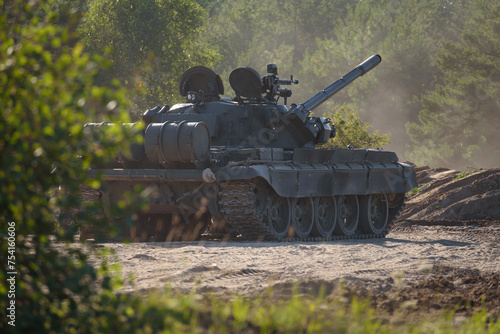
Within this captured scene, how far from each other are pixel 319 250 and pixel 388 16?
53732 millimetres

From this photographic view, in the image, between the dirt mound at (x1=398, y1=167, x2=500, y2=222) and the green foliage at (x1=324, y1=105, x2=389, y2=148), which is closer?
the dirt mound at (x1=398, y1=167, x2=500, y2=222)

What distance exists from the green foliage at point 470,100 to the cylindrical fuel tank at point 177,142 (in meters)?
28.2

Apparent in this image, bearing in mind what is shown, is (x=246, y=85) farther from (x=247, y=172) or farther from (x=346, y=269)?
(x=346, y=269)

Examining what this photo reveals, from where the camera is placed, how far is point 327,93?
16.4 m

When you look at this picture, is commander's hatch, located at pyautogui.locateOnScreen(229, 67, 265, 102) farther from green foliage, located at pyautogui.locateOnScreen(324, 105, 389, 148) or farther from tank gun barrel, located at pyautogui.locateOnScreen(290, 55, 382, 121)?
green foliage, located at pyautogui.locateOnScreen(324, 105, 389, 148)

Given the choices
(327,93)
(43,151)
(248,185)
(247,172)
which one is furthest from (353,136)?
(43,151)

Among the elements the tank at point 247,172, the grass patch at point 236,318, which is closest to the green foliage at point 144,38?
the tank at point 247,172

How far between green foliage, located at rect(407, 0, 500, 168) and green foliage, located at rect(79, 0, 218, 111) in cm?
1403

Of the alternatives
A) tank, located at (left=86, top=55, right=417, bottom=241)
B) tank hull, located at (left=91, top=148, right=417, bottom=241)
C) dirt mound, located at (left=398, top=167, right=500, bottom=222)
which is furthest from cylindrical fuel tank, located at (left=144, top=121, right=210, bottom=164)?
dirt mound, located at (left=398, top=167, right=500, bottom=222)

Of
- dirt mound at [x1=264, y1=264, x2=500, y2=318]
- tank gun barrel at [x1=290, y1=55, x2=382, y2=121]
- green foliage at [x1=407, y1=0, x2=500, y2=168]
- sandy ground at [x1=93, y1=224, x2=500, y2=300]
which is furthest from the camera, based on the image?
green foliage at [x1=407, y1=0, x2=500, y2=168]

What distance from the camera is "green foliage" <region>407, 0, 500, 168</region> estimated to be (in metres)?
38.5

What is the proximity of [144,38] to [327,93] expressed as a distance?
58.5ft

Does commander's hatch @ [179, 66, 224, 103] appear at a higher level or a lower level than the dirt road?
higher

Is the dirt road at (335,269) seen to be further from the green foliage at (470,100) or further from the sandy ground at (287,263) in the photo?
the green foliage at (470,100)
